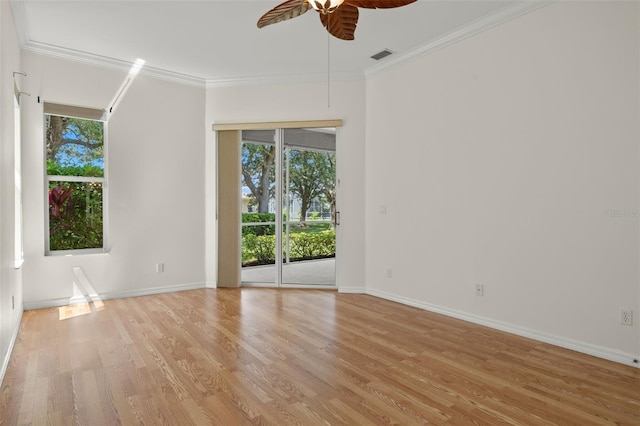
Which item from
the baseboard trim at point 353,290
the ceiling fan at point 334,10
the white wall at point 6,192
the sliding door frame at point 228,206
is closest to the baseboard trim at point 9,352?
the white wall at point 6,192

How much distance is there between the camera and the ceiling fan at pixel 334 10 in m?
2.12

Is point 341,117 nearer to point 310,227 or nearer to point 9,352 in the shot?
point 310,227

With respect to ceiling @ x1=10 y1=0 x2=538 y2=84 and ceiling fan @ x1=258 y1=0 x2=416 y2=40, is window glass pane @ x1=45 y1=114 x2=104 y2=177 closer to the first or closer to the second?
ceiling @ x1=10 y1=0 x2=538 y2=84

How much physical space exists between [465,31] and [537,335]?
9.58 feet

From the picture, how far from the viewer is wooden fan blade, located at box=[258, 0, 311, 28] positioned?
7.64ft

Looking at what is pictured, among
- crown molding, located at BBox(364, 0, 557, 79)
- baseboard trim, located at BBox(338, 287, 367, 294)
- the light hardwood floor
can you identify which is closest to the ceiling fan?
crown molding, located at BBox(364, 0, 557, 79)

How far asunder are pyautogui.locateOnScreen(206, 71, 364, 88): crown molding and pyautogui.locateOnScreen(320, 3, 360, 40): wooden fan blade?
2401 millimetres

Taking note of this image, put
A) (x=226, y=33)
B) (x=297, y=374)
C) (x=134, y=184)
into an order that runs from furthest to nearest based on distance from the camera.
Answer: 1. (x=134, y=184)
2. (x=226, y=33)
3. (x=297, y=374)

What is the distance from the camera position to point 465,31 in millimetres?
3793

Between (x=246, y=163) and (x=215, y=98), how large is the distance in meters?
1.00

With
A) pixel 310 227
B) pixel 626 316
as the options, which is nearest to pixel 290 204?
pixel 310 227

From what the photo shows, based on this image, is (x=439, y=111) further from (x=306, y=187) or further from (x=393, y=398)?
(x=393, y=398)

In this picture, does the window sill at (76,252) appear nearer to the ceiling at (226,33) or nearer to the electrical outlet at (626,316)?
the ceiling at (226,33)

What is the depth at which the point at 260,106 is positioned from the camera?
5.26 meters
